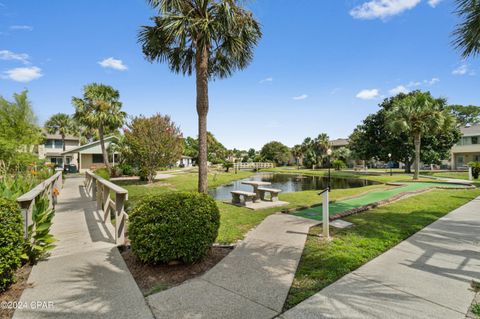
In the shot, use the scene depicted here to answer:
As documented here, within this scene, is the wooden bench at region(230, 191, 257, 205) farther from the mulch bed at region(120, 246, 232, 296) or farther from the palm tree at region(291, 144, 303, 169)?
the palm tree at region(291, 144, 303, 169)

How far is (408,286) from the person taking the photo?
3.10 metres

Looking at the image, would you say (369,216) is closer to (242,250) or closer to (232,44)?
(242,250)

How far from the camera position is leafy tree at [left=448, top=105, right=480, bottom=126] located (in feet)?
174

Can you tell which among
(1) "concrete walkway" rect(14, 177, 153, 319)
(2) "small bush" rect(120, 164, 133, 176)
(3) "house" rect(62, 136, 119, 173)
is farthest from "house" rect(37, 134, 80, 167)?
(1) "concrete walkway" rect(14, 177, 153, 319)

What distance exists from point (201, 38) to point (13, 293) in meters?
6.76

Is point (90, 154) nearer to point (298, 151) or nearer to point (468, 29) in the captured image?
point (468, 29)

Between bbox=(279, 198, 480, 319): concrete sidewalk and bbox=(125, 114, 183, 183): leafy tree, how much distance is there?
16012 mm

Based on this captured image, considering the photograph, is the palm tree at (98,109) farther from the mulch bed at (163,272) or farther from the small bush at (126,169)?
the mulch bed at (163,272)

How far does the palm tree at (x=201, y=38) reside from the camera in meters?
6.73

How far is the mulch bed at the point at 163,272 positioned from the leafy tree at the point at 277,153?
183 feet

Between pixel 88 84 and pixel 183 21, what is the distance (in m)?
23.0

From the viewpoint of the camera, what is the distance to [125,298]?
9.18ft

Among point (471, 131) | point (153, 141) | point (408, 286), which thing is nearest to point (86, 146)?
point (153, 141)

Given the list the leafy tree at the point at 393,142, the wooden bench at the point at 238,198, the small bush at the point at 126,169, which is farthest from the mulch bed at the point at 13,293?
the leafy tree at the point at 393,142
